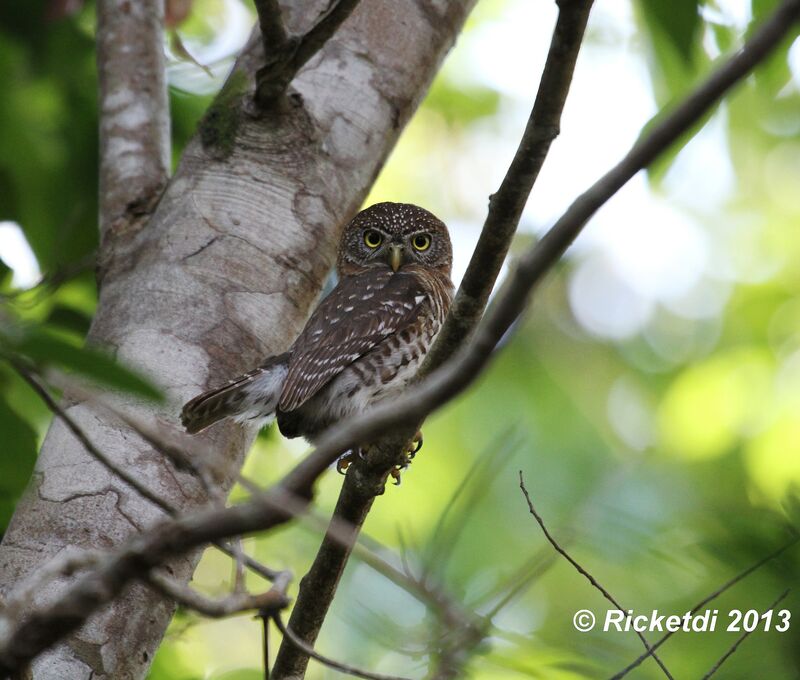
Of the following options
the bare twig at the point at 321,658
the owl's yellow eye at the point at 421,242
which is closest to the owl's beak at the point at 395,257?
the owl's yellow eye at the point at 421,242

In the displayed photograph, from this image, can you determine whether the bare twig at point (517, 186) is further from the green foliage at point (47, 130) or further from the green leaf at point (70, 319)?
the green foliage at point (47, 130)

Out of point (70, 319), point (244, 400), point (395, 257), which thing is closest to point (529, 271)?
point (244, 400)

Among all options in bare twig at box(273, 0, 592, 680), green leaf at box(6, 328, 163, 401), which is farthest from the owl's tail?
green leaf at box(6, 328, 163, 401)

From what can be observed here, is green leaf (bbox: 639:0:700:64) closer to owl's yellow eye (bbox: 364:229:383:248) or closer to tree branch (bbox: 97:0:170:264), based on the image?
tree branch (bbox: 97:0:170:264)

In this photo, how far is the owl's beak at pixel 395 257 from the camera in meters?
5.00

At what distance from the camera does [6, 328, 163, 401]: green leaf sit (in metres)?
1.29

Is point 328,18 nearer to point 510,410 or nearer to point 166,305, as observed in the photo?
point 166,305

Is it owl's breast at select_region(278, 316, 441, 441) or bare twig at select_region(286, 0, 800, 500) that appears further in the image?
owl's breast at select_region(278, 316, 441, 441)

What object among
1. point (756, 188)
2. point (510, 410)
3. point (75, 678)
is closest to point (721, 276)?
point (756, 188)

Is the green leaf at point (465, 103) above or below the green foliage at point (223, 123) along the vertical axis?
below

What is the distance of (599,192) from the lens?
4.65 ft

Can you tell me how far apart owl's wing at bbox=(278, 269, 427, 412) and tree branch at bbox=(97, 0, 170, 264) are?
29.7 inches

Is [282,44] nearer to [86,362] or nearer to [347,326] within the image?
[347,326]

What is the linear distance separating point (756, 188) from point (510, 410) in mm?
4042
